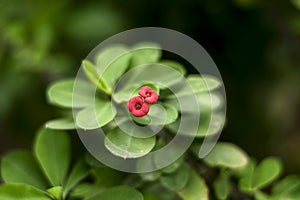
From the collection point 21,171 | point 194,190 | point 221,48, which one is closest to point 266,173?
point 194,190

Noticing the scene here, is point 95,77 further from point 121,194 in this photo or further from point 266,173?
point 266,173

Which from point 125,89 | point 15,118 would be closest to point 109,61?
point 125,89

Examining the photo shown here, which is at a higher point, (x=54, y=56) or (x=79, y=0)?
(x=79, y=0)

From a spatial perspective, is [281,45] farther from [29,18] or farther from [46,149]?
[46,149]

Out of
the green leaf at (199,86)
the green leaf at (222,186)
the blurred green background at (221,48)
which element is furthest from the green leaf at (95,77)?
the blurred green background at (221,48)

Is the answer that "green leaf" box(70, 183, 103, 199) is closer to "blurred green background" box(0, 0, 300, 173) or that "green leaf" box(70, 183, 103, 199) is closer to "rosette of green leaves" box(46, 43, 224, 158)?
"rosette of green leaves" box(46, 43, 224, 158)

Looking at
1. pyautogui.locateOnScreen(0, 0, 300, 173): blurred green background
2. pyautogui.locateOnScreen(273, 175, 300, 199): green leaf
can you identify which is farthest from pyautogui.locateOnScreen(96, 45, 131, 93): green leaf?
pyautogui.locateOnScreen(0, 0, 300, 173): blurred green background

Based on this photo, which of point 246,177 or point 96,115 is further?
point 246,177
